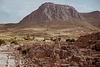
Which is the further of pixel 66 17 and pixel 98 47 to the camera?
pixel 66 17

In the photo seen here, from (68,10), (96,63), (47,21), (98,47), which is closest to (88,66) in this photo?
(96,63)

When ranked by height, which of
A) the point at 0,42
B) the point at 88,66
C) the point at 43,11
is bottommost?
the point at 0,42

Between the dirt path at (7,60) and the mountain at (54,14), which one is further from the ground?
the mountain at (54,14)

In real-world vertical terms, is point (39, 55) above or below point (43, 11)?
below

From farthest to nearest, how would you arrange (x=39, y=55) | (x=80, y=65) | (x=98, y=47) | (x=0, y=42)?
(x=0, y=42) < (x=98, y=47) < (x=39, y=55) < (x=80, y=65)

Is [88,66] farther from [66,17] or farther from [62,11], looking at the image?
[62,11]

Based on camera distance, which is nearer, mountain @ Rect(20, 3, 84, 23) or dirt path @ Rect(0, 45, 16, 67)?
dirt path @ Rect(0, 45, 16, 67)

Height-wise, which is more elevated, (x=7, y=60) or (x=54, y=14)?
(x=54, y=14)

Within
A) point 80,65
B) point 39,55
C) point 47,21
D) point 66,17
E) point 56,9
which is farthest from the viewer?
point 56,9

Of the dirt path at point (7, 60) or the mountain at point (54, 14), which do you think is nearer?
the dirt path at point (7, 60)

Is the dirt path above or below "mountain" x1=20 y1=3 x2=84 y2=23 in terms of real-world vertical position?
below

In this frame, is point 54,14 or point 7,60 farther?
point 54,14
